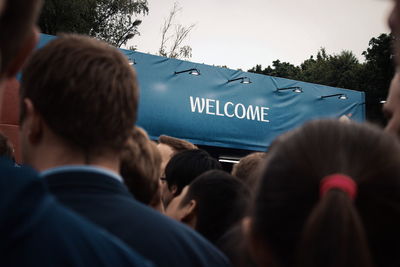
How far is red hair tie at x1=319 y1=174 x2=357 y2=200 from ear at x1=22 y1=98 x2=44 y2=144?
785 mm

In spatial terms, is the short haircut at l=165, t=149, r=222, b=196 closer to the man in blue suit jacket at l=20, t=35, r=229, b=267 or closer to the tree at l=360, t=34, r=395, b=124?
the man in blue suit jacket at l=20, t=35, r=229, b=267

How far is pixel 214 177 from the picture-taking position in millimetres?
2104

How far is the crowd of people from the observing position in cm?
67

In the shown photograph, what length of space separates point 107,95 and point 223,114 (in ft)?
23.1

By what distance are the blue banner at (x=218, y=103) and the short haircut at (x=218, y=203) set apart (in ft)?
17.1

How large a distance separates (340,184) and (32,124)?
846mm

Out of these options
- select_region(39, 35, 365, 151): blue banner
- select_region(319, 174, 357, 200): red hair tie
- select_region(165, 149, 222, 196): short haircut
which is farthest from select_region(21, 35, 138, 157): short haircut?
select_region(39, 35, 365, 151): blue banner

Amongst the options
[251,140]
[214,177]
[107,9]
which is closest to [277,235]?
[214,177]

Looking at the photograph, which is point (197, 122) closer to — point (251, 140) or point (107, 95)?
point (251, 140)

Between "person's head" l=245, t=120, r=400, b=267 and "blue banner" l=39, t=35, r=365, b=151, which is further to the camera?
"blue banner" l=39, t=35, r=365, b=151

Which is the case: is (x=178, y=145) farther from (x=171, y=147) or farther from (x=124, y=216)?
(x=124, y=216)

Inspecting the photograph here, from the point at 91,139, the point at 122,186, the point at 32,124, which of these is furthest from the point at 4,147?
the point at 122,186

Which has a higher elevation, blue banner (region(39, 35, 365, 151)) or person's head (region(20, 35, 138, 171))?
person's head (region(20, 35, 138, 171))

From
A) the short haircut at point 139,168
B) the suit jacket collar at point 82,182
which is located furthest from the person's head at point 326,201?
the short haircut at point 139,168
